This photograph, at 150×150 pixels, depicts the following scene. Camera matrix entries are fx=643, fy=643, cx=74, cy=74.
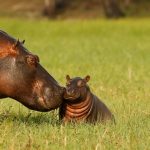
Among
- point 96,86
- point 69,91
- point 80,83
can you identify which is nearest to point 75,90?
point 69,91

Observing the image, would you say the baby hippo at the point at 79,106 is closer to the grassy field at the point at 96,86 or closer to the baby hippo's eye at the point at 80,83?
the baby hippo's eye at the point at 80,83

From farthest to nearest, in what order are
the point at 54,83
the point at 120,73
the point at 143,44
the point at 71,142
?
the point at 143,44 → the point at 120,73 → the point at 54,83 → the point at 71,142

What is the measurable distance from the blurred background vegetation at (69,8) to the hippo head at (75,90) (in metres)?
50.1

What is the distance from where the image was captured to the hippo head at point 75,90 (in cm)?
681

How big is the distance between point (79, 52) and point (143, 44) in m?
5.19

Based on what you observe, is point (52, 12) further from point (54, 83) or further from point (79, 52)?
point (54, 83)

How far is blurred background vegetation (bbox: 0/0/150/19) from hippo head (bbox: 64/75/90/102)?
5012cm

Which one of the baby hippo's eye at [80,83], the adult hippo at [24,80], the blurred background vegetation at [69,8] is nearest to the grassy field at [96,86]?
the adult hippo at [24,80]

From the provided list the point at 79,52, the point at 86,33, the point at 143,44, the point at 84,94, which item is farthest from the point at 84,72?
the point at 86,33

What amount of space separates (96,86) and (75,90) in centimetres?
572

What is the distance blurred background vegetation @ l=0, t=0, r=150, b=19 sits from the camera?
60594mm

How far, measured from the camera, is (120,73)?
15867mm

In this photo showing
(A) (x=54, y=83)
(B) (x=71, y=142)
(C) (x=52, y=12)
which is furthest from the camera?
(C) (x=52, y=12)

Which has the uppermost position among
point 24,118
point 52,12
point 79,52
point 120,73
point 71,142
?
point 52,12
